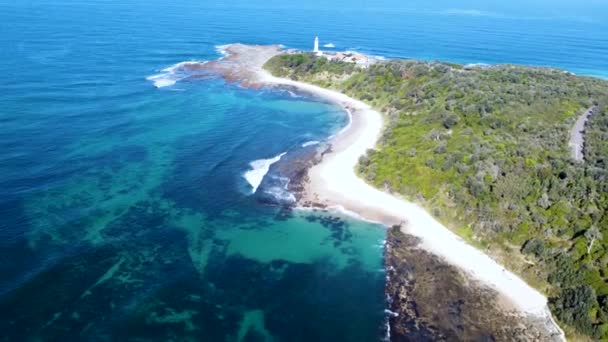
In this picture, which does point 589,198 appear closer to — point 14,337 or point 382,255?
point 382,255

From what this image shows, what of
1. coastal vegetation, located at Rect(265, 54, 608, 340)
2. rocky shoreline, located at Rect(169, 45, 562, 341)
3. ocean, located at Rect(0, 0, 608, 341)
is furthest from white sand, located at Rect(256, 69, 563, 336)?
ocean, located at Rect(0, 0, 608, 341)

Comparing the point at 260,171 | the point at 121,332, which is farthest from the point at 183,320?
the point at 260,171

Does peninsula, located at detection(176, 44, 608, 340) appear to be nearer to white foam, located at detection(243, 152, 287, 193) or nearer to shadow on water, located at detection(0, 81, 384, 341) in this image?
shadow on water, located at detection(0, 81, 384, 341)

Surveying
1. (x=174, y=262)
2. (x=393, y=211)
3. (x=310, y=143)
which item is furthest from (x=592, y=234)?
(x=310, y=143)

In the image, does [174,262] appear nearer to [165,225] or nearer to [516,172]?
[165,225]

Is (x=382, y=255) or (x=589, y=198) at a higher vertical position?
(x=589, y=198)

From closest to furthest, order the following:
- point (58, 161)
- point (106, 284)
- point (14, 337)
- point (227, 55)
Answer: point (14, 337)
point (106, 284)
point (58, 161)
point (227, 55)
